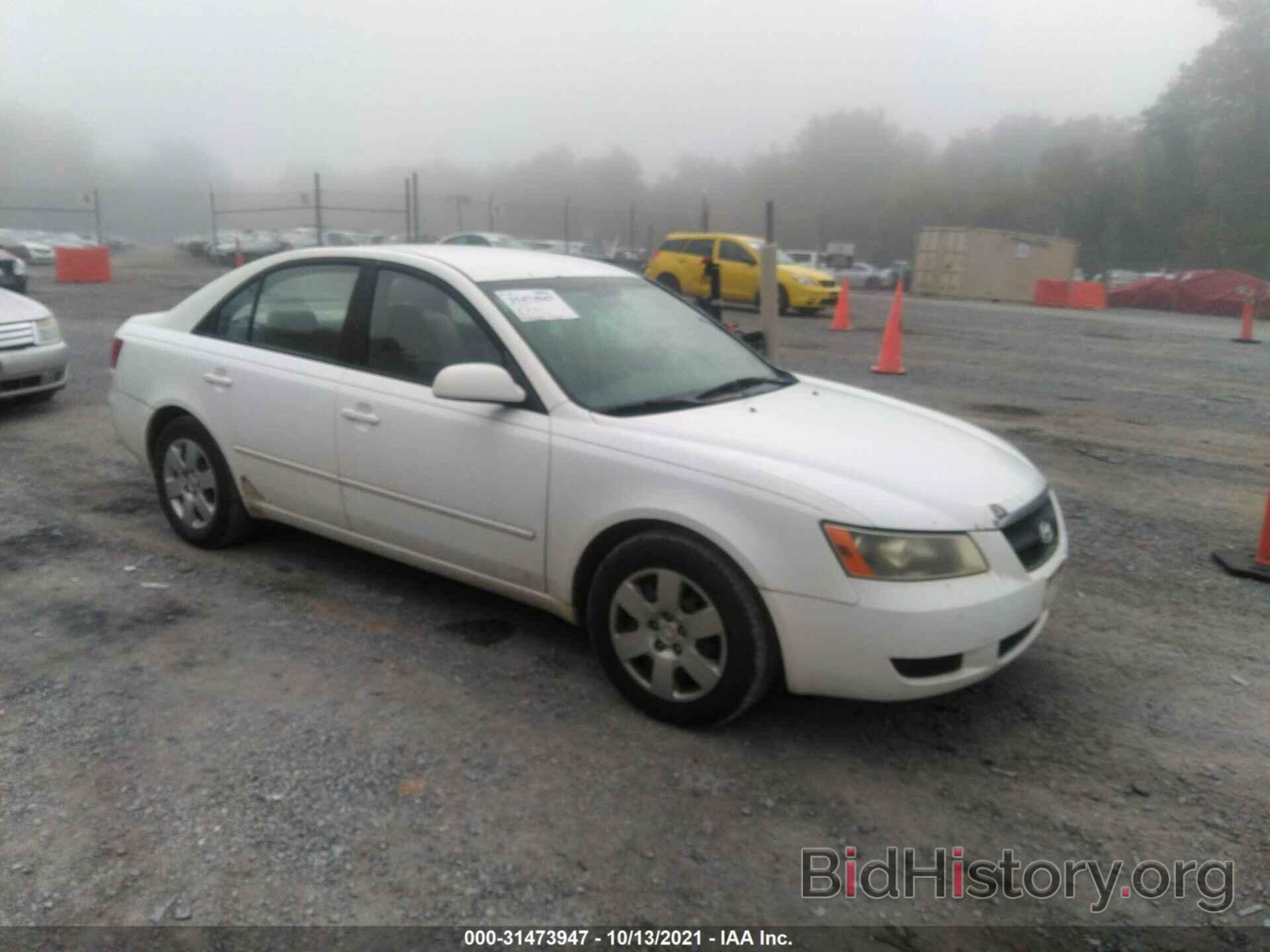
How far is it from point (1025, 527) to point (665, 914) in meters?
1.75

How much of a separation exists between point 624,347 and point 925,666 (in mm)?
1727

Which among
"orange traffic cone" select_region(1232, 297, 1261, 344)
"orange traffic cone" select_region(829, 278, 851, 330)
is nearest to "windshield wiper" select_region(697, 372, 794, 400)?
"orange traffic cone" select_region(829, 278, 851, 330)

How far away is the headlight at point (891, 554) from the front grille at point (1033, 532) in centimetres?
31

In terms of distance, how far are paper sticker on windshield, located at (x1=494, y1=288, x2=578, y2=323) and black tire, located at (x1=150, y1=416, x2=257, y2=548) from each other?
171 cm

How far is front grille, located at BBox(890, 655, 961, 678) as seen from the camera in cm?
308

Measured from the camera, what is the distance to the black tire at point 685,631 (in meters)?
3.17

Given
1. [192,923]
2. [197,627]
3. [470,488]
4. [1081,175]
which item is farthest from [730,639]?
[1081,175]

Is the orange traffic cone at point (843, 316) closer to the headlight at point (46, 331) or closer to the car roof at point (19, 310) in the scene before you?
the headlight at point (46, 331)

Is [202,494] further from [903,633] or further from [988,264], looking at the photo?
[988,264]

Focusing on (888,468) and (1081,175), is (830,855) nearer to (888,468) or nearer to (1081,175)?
(888,468)

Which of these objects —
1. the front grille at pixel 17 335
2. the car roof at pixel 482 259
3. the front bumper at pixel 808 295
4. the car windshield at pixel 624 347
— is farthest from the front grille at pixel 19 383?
the front bumper at pixel 808 295

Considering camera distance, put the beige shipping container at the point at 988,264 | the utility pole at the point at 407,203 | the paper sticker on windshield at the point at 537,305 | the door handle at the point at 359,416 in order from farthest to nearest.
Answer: the beige shipping container at the point at 988,264, the utility pole at the point at 407,203, the door handle at the point at 359,416, the paper sticker on windshield at the point at 537,305

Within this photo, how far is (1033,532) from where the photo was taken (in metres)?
3.46

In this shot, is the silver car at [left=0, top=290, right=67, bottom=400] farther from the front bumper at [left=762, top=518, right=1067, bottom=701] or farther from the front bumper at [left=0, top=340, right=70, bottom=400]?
the front bumper at [left=762, top=518, right=1067, bottom=701]
